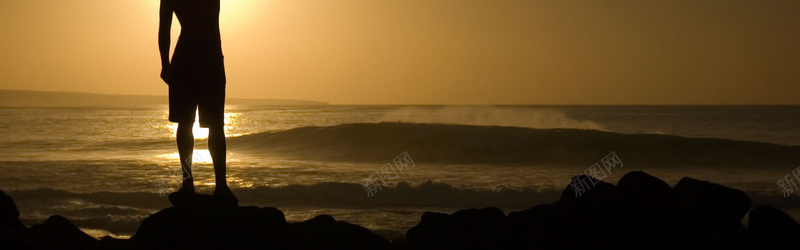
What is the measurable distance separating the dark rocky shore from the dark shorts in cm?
67

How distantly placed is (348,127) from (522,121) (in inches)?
519

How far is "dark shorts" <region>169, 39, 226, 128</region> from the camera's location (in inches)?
211

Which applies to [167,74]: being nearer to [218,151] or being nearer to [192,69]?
[192,69]

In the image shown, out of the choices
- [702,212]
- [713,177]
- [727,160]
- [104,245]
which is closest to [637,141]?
[727,160]

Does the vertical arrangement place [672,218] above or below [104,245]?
above

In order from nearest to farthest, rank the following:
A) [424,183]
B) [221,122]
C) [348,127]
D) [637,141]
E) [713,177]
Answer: [221,122] → [424,183] → [713,177] → [637,141] → [348,127]

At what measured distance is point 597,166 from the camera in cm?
2116

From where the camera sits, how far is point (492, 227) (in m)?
5.37

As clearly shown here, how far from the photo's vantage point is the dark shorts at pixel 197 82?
211 inches

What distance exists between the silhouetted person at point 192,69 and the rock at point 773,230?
3.38 meters

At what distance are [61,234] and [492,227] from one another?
10.7ft

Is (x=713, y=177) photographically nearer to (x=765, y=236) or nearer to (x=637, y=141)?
(x=637, y=141)

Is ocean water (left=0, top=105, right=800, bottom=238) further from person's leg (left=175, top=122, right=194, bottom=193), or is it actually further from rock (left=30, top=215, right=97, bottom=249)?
person's leg (left=175, top=122, right=194, bottom=193)

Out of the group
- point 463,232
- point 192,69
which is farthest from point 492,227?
point 192,69
